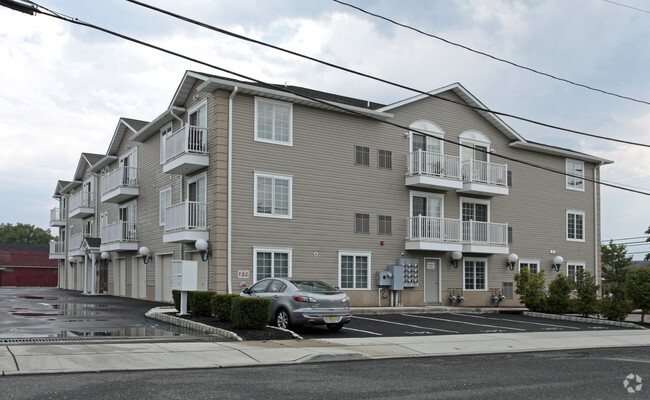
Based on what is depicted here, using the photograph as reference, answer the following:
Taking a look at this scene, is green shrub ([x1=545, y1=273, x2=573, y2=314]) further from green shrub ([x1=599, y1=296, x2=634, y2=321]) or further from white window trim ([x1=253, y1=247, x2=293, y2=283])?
white window trim ([x1=253, y1=247, x2=293, y2=283])

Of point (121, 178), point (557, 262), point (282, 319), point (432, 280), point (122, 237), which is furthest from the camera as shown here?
point (121, 178)

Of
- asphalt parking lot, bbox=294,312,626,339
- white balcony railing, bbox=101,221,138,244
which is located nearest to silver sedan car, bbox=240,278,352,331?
asphalt parking lot, bbox=294,312,626,339

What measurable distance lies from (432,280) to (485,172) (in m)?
5.39

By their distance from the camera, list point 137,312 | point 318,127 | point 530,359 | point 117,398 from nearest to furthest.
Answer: point 117,398 < point 530,359 < point 137,312 < point 318,127

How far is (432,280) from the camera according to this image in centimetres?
2683

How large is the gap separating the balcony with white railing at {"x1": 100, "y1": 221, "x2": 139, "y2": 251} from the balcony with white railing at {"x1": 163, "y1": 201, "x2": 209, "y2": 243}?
26.1ft

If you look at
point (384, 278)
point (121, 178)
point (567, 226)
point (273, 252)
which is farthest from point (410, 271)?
point (121, 178)

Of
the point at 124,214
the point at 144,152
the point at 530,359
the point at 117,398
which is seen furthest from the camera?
the point at 124,214

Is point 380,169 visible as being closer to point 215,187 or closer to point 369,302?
point 369,302

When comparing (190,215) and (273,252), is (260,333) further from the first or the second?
(190,215)

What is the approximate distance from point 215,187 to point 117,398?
14.3m

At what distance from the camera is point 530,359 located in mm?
12719

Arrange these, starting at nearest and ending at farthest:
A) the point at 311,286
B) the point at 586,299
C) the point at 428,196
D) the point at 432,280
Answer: the point at 311,286 → the point at 586,299 → the point at 432,280 → the point at 428,196

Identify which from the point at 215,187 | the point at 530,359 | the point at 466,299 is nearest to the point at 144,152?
the point at 215,187
